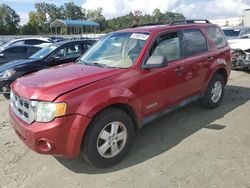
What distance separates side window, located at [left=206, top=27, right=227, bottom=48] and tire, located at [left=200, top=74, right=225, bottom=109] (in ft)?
2.22

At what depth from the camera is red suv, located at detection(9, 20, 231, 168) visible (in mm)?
3322

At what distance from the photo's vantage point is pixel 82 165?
155 inches

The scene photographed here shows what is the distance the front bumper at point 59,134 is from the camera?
3256 millimetres

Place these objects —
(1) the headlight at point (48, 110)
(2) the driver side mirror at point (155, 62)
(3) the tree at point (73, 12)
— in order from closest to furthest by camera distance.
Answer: (1) the headlight at point (48, 110) < (2) the driver side mirror at point (155, 62) < (3) the tree at point (73, 12)

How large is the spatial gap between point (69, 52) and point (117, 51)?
13.6 ft

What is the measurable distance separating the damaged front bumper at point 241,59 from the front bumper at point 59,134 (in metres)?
8.31

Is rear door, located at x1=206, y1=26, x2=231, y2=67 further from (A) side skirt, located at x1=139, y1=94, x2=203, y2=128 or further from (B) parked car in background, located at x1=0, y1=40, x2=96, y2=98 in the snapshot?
(B) parked car in background, located at x1=0, y1=40, x2=96, y2=98

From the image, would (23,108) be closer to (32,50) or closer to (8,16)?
(32,50)

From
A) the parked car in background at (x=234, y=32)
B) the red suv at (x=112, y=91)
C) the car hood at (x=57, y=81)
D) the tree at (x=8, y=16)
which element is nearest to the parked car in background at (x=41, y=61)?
the red suv at (x=112, y=91)

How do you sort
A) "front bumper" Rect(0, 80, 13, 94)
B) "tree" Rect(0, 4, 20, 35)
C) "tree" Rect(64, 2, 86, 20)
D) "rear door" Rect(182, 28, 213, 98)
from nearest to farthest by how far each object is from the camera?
"rear door" Rect(182, 28, 213, 98) < "front bumper" Rect(0, 80, 13, 94) < "tree" Rect(0, 4, 20, 35) < "tree" Rect(64, 2, 86, 20)

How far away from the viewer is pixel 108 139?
3719 mm

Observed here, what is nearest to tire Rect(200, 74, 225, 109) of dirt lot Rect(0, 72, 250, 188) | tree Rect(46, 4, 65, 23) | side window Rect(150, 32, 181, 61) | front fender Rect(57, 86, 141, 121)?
dirt lot Rect(0, 72, 250, 188)

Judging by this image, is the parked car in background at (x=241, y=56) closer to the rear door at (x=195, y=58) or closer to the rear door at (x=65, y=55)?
the rear door at (x=195, y=58)

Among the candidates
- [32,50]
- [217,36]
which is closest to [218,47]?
[217,36]
